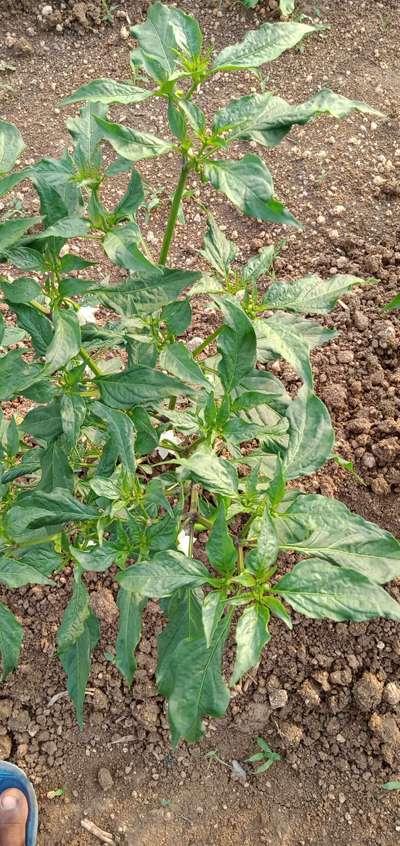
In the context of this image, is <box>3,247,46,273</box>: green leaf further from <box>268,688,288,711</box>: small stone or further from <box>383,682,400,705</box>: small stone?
<box>383,682,400,705</box>: small stone

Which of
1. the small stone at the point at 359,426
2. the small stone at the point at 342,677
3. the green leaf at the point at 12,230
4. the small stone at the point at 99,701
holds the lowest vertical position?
the small stone at the point at 99,701

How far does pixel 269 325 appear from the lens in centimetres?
193

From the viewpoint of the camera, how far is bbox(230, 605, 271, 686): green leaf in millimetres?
1580

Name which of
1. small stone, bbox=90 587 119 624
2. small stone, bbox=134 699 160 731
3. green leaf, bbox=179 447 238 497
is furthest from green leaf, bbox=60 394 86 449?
small stone, bbox=134 699 160 731

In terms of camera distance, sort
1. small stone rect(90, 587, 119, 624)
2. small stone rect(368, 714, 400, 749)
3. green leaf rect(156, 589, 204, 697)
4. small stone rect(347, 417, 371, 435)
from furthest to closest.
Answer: small stone rect(347, 417, 371, 435) < small stone rect(90, 587, 119, 624) < small stone rect(368, 714, 400, 749) < green leaf rect(156, 589, 204, 697)

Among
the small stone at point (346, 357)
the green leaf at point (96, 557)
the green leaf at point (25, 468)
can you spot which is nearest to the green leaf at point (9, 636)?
the green leaf at point (96, 557)

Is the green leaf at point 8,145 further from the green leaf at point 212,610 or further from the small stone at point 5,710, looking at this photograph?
the small stone at point 5,710

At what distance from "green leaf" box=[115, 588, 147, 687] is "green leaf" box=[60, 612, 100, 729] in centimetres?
18

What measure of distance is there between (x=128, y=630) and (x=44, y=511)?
442 millimetres

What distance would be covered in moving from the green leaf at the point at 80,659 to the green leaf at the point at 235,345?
83 cm

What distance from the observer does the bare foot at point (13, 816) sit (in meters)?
2.74

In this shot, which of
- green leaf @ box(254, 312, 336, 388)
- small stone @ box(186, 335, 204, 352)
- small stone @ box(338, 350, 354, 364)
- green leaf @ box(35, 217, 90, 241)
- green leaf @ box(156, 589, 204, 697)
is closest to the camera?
green leaf @ box(35, 217, 90, 241)

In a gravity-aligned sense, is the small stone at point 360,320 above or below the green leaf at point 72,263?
below

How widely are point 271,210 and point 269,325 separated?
389 mm
